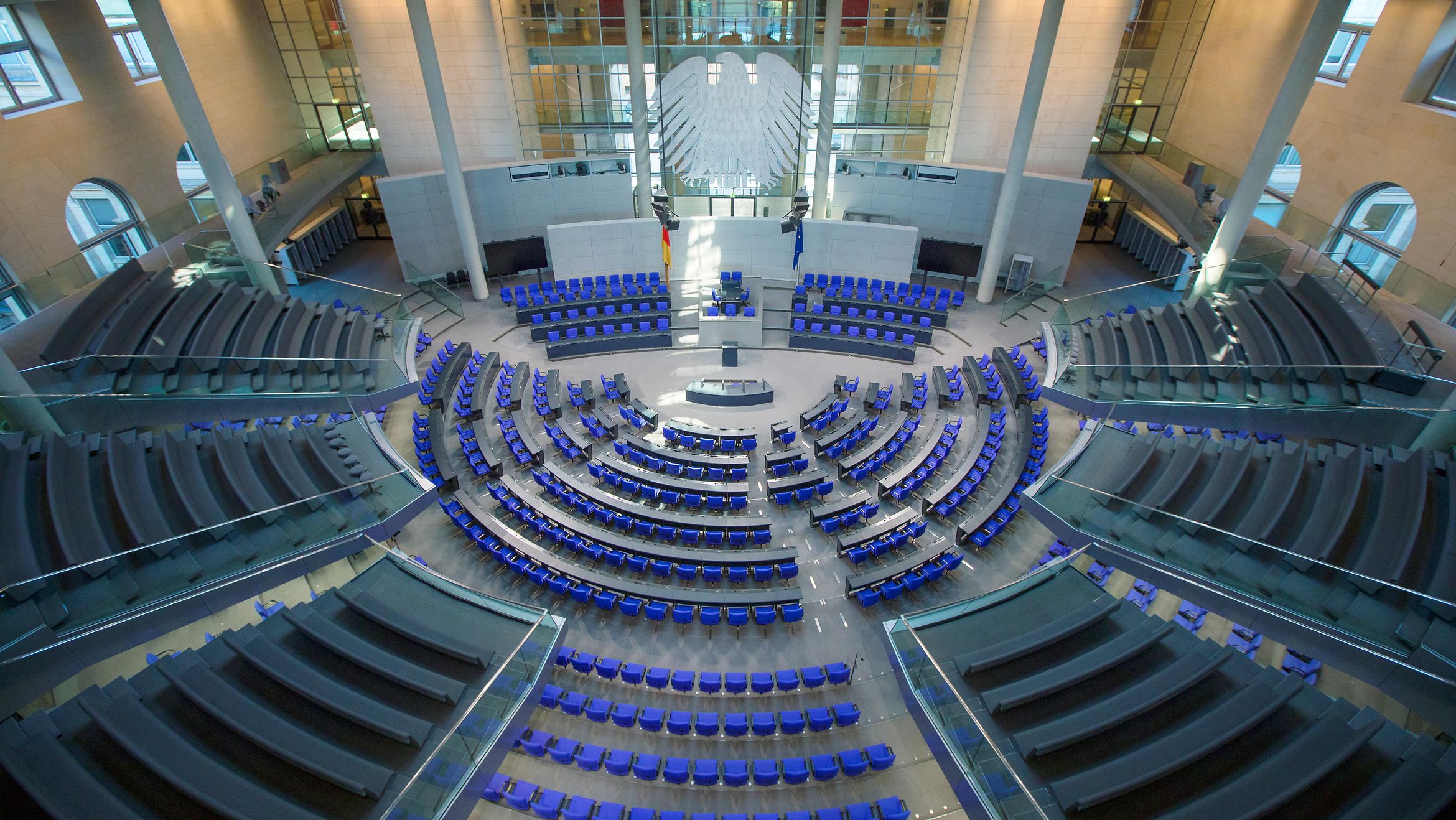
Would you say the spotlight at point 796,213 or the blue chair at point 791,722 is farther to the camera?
the spotlight at point 796,213

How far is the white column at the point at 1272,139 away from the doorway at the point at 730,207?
13.6 metres

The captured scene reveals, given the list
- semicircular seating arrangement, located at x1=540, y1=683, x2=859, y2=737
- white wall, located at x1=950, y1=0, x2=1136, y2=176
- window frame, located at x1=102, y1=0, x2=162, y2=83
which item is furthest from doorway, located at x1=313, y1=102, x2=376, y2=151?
semicircular seating arrangement, located at x1=540, y1=683, x2=859, y2=737

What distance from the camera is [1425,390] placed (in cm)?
1102

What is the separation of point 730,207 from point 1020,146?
938cm

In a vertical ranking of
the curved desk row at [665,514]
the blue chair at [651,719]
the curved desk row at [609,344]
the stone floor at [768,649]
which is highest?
the curved desk row at [609,344]

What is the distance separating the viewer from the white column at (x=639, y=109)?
18953 mm

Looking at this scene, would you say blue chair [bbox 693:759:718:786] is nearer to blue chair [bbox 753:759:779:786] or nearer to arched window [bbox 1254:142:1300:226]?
blue chair [bbox 753:759:779:786]

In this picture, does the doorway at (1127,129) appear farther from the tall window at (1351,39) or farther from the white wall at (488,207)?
the white wall at (488,207)

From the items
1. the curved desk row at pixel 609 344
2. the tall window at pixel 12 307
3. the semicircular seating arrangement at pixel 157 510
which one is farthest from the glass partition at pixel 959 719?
the tall window at pixel 12 307

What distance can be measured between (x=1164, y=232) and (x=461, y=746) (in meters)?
25.1

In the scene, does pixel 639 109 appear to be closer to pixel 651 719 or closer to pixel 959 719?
pixel 651 719

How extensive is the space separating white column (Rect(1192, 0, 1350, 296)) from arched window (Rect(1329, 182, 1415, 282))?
2.68m

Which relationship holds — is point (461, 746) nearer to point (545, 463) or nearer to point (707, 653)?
point (707, 653)

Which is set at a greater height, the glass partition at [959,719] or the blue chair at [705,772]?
the glass partition at [959,719]
